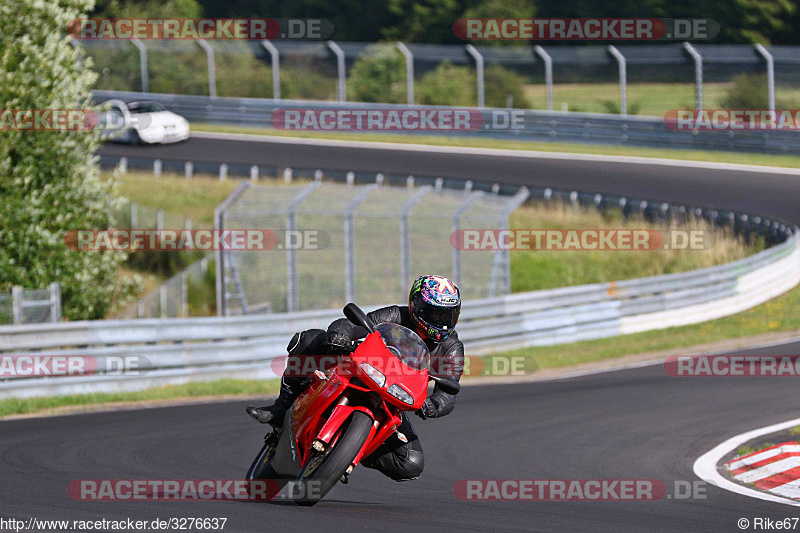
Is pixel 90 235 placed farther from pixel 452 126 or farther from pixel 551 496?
pixel 452 126

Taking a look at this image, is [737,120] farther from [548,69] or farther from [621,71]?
[548,69]

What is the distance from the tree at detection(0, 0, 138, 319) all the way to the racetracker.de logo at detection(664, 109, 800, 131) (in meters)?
18.3

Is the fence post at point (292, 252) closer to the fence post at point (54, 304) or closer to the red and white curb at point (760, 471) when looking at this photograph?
the fence post at point (54, 304)

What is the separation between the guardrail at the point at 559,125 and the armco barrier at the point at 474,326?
969cm

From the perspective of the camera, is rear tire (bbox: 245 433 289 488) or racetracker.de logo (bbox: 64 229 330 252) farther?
racetracker.de logo (bbox: 64 229 330 252)

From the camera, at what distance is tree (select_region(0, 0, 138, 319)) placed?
788 inches

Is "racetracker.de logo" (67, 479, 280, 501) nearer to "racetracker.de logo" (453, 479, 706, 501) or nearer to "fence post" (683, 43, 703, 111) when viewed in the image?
"racetracker.de logo" (453, 479, 706, 501)

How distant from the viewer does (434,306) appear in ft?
24.3

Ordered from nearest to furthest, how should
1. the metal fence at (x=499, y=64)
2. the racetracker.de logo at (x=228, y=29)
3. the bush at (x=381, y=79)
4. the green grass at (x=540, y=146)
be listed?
the green grass at (x=540, y=146) → the metal fence at (x=499, y=64) → the bush at (x=381, y=79) → the racetracker.de logo at (x=228, y=29)

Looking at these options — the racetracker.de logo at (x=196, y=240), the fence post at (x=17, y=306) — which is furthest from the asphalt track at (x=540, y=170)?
the fence post at (x=17, y=306)

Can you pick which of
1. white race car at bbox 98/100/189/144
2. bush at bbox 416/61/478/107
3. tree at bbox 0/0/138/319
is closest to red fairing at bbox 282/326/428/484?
tree at bbox 0/0/138/319

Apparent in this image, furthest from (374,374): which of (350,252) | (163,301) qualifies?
(163,301)

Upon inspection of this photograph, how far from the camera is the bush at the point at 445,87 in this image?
43500mm

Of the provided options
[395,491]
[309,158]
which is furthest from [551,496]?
[309,158]
